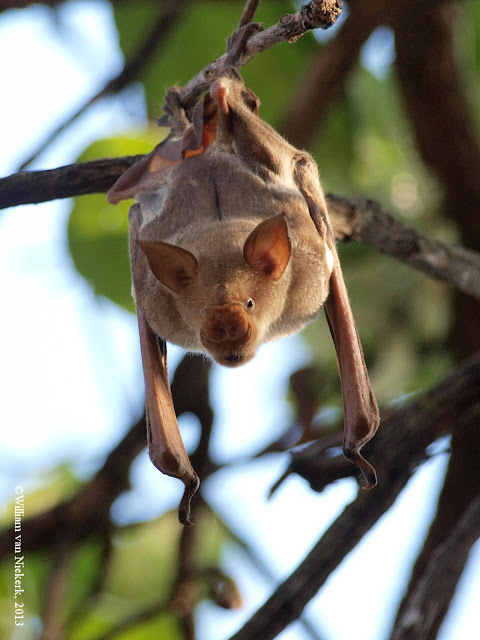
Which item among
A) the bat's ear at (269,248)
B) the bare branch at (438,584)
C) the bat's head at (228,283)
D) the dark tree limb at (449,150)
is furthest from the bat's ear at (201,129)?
the dark tree limb at (449,150)

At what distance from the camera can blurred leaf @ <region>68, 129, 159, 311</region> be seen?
532 centimetres

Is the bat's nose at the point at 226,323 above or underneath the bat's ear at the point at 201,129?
underneath

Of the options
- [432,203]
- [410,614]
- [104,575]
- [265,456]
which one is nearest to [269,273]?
[410,614]

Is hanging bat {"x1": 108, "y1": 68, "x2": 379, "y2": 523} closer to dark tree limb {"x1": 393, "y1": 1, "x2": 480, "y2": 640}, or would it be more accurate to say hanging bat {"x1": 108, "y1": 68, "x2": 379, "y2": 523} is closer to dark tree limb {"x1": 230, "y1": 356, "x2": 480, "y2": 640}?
dark tree limb {"x1": 230, "y1": 356, "x2": 480, "y2": 640}

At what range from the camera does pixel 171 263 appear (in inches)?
102

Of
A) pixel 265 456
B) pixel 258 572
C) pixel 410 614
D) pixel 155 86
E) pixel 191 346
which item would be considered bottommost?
pixel 258 572

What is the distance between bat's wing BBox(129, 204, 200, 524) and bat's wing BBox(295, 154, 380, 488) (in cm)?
59

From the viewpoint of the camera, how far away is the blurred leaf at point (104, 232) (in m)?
5.32

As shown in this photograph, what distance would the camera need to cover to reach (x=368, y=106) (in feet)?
21.8

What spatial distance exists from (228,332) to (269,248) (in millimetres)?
305

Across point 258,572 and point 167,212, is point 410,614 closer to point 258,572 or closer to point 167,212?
point 167,212

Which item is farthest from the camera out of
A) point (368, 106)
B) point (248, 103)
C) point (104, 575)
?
point (368, 106)

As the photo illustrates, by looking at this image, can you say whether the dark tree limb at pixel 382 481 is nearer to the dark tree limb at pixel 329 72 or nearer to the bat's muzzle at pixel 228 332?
the bat's muzzle at pixel 228 332

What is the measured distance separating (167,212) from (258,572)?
248 cm
